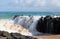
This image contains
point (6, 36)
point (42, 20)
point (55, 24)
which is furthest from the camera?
point (42, 20)

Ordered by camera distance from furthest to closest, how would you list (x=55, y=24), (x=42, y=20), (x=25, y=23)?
1. (x=25, y=23)
2. (x=42, y=20)
3. (x=55, y=24)

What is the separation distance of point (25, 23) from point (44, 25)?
3126 millimetres

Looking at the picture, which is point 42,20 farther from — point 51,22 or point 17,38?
point 17,38

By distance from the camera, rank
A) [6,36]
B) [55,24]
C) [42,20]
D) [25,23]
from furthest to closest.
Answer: [25,23]
[42,20]
[55,24]
[6,36]

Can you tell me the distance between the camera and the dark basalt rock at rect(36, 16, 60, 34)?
67.3ft

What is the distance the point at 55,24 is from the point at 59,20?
55cm

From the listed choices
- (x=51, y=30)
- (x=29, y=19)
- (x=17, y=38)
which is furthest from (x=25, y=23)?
(x=17, y=38)

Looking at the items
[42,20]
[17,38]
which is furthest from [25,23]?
[17,38]

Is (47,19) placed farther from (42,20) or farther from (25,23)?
(25,23)

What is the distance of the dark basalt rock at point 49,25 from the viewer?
2050 cm

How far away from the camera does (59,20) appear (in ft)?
68.0

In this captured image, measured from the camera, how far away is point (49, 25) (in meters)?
21.1

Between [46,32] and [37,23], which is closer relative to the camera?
[46,32]

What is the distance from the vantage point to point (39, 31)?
69.5 ft
